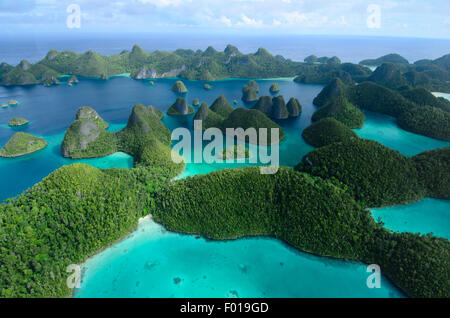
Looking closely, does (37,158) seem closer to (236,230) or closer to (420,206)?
(236,230)

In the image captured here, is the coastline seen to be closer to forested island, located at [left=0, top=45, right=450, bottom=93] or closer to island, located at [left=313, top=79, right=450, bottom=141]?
island, located at [left=313, top=79, right=450, bottom=141]

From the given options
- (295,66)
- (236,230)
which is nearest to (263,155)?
(236,230)

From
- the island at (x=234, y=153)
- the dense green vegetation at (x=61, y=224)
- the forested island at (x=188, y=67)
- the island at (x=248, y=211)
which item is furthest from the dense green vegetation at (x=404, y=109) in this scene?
the dense green vegetation at (x=61, y=224)

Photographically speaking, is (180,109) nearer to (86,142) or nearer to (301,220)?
(86,142)

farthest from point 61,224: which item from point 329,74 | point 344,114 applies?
point 329,74

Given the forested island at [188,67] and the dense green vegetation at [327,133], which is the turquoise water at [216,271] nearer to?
the dense green vegetation at [327,133]
